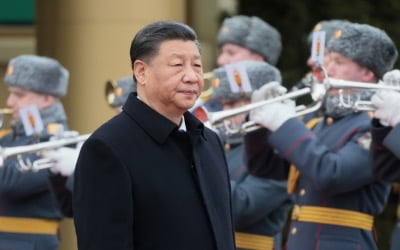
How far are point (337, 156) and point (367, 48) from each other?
1.92 ft

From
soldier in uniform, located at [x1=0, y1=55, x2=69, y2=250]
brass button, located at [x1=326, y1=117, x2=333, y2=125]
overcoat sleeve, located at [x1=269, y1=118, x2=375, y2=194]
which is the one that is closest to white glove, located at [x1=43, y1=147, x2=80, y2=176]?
soldier in uniform, located at [x1=0, y1=55, x2=69, y2=250]

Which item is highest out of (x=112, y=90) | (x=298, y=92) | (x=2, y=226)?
(x=298, y=92)

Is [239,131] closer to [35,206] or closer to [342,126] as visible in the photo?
[342,126]

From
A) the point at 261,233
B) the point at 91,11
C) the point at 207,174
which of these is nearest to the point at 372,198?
the point at 261,233

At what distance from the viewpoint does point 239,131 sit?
7340 mm

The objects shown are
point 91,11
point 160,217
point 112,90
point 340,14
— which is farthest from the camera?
point 340,14

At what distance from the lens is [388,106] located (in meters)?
6.50

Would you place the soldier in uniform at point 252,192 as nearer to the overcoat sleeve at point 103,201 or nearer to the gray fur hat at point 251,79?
the gray fur hat at point 251,79

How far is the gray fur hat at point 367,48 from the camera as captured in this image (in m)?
7.06

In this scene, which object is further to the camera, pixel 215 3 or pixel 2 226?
pixel 215 3

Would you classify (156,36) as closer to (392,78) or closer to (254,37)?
(392,78)

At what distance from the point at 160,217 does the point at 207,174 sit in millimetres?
309

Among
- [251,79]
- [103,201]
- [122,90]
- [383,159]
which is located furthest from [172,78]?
[122,90]

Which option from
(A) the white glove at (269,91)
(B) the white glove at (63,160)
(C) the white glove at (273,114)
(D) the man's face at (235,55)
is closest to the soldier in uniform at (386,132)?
(C) the white glove at (273,114)
